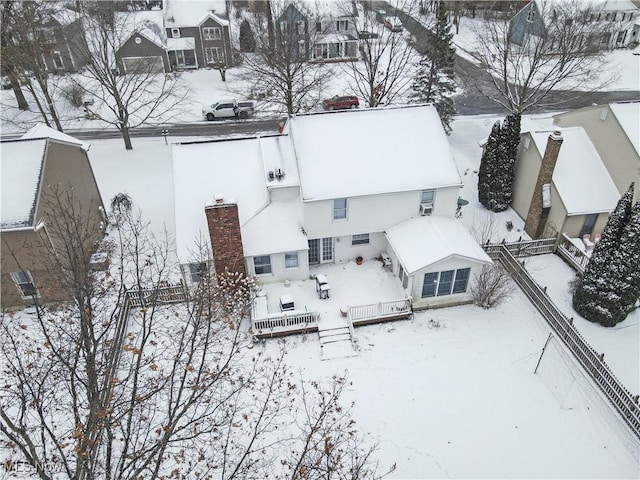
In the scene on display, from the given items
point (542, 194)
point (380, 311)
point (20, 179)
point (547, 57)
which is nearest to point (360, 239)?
point (380, 311)

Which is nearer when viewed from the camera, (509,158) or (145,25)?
(509,158)

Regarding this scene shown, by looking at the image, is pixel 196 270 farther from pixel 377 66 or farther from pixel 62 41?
pixel 62 41

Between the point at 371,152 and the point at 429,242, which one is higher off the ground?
the point at 371,152

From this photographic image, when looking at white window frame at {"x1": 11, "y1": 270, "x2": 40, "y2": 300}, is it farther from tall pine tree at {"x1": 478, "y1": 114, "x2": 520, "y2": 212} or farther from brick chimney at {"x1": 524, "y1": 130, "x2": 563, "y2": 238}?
brick chimney at {"x1": 524, "y1": 130, "x2": 563, "y2": 238}

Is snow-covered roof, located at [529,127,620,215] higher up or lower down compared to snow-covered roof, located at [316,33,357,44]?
lower down

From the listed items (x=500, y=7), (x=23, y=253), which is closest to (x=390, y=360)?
(x=23, y=253)

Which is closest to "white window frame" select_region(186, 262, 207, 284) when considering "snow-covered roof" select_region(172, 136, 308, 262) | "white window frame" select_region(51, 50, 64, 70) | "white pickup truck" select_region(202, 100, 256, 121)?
"snow-covered roof" select_region(172, 136, 308, 262)
